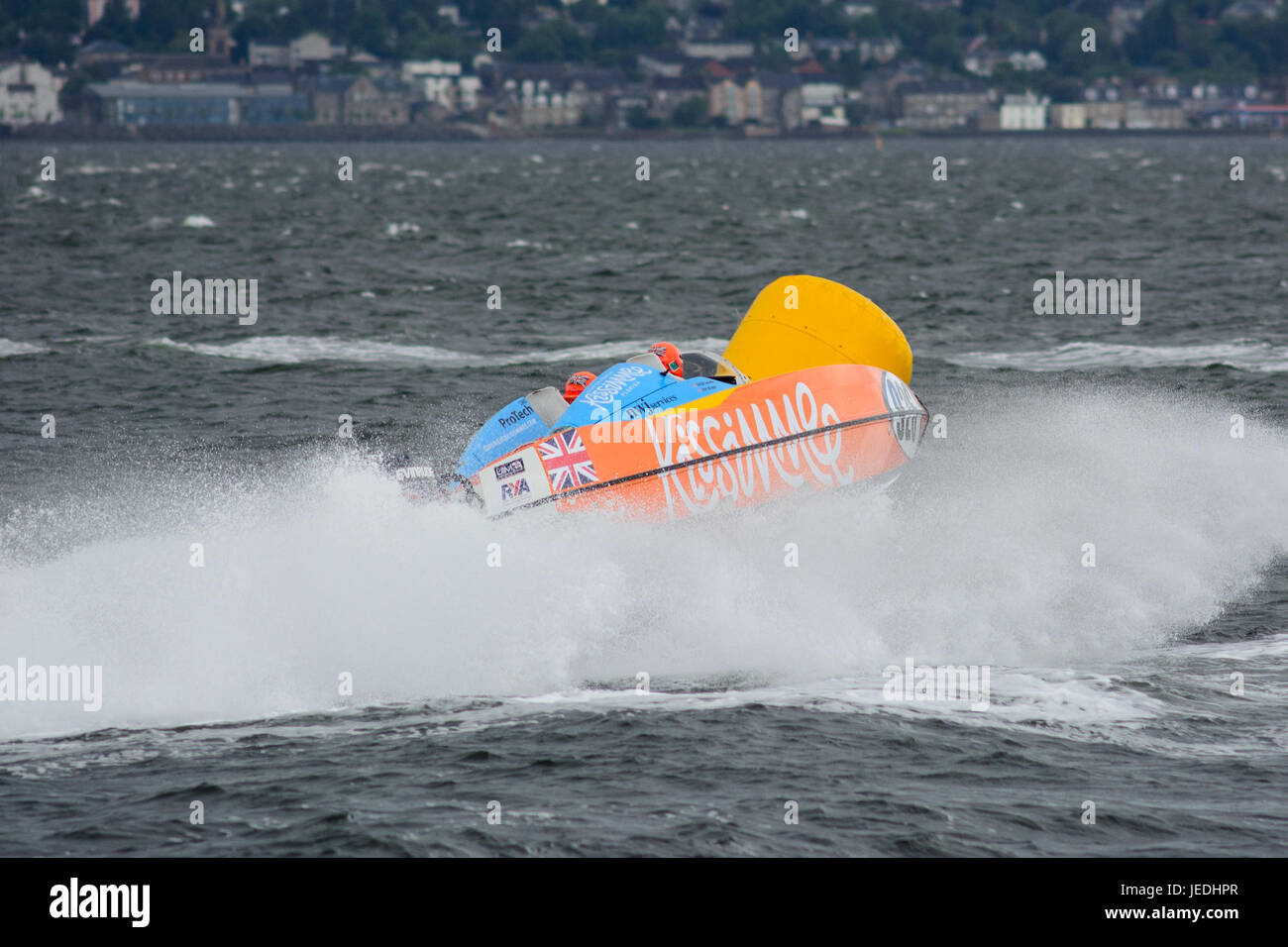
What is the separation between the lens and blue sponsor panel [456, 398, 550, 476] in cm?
1073

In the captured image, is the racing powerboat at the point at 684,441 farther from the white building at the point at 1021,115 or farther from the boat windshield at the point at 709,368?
the white building at the point at 1021,115

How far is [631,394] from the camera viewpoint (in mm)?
10703

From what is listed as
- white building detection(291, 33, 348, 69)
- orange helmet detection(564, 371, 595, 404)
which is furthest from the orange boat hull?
white building detection(291, 33, 348, 69)

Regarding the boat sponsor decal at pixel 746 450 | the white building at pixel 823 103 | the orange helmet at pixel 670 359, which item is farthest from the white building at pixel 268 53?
the boat sponsor decal at pixel 746 450

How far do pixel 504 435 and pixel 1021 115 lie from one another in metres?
168

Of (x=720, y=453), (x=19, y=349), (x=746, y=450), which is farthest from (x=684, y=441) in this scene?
(x=19, y=349)

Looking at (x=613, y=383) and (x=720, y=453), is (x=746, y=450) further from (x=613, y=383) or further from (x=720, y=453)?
(x=613, y=383)

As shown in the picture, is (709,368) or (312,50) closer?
(709,368)

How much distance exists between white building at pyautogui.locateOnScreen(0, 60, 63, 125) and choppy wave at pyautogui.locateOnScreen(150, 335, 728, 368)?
148304 mm

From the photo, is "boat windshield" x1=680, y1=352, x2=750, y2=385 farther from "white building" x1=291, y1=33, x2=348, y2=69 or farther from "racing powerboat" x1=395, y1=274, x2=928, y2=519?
"white building" x1=291, y1=33, x2=348, y2=69

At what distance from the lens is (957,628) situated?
10.6m

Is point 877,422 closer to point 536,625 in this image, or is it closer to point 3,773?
point 536,625

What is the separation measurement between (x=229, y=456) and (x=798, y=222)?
33289 mm

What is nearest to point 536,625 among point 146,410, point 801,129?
point 146,410
